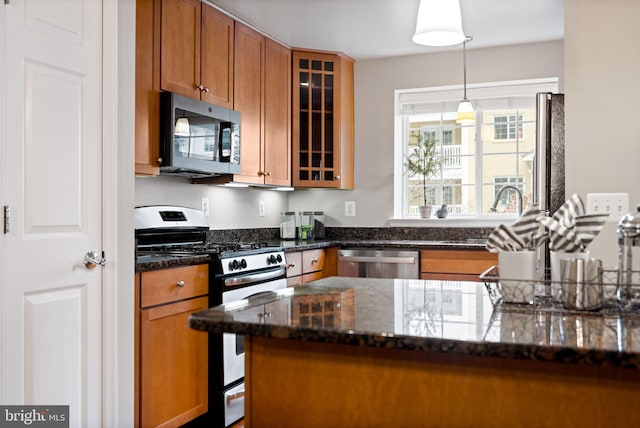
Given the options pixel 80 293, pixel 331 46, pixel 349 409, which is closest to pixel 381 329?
pixel 349 409

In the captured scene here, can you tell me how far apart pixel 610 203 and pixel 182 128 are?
2.03 m

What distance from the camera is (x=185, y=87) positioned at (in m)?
3.14

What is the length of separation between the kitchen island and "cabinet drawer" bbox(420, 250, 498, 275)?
8.24ft

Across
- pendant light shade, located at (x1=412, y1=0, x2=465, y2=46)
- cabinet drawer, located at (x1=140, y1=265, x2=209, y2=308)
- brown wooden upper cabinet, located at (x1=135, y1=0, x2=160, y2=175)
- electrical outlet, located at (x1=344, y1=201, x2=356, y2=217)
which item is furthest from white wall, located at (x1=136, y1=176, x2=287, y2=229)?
pendant light shade, located at (x1=412, y1=0, x2=465, y2=46)

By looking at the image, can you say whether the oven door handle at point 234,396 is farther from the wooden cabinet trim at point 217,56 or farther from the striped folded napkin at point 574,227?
the striped folded napkin at point 574,227

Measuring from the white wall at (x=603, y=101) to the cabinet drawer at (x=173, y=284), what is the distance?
1.74 meters

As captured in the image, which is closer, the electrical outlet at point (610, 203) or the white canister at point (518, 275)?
the white canister at point (518, 275)

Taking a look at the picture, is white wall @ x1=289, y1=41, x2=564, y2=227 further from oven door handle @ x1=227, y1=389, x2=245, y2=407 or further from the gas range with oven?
oven door handle @ x1=227, y1=389, x2=245, y2=407

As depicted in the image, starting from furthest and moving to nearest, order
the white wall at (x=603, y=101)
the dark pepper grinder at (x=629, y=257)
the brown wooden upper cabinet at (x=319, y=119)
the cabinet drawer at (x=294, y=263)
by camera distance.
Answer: the brown wooden upper cabinet at (x=319, y=119), the cabinet drawer at (x=294, y=263), the white wall at (x=603, y=101), the dark pepper grinder at (x=629, y=257)

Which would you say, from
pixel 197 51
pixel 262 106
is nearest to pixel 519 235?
pixel 197 51

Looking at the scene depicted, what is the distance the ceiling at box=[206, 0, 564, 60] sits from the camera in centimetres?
340

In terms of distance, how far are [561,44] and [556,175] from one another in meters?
1.58

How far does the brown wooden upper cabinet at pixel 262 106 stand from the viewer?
146 inches

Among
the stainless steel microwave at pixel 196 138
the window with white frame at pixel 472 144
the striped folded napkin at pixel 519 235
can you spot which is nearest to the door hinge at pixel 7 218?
the stainless steel microwave at pixel 196 138
